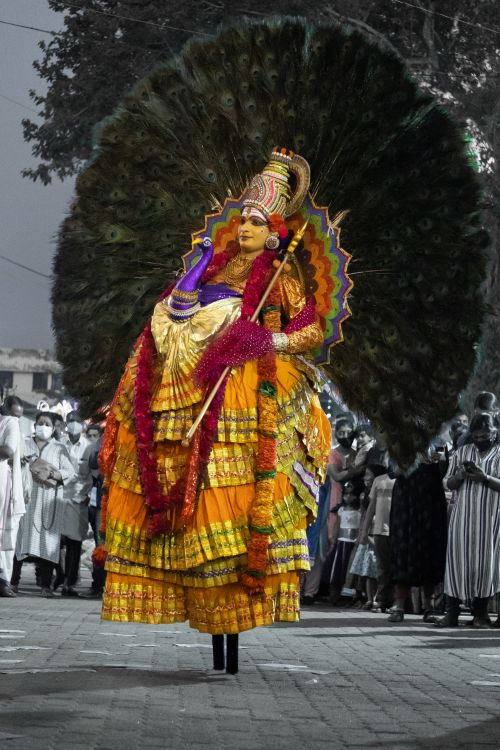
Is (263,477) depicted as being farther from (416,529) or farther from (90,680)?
(416,529)

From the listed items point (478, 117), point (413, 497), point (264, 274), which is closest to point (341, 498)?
point (413, 497)

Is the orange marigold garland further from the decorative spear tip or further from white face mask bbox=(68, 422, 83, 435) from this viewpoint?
white face mask bbox=(68, 422, 83, 435)

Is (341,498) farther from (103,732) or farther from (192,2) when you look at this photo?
(192,2)

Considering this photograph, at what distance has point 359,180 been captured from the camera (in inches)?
389

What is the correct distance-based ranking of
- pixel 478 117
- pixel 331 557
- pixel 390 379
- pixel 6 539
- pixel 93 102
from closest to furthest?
pixel 390 379 < pixel 6 539 < pixel 331 557 < pixel 478 117 < pixel 93 102

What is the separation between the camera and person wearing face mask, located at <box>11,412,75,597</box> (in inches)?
737

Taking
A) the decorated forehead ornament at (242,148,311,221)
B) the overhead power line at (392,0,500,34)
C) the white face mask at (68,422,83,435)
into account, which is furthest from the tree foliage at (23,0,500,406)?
the decorated forehead ornament at (242,148,311,221)

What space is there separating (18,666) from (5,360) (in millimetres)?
64038

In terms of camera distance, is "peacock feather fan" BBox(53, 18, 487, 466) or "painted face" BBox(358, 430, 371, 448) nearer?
"peacock feather fan" BBox(53, 18, 487, 466)

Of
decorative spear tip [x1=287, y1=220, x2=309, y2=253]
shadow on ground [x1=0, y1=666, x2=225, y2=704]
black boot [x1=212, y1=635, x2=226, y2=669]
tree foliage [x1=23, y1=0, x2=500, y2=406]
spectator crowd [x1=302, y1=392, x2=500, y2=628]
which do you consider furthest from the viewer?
tree foliage [x1=23, y1=0, x2=500, y2=406]

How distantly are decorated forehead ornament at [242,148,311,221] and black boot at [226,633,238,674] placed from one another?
234cm

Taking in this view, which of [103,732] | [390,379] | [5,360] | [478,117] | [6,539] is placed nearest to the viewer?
[103,732]

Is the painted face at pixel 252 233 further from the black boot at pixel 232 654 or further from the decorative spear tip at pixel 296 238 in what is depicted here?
the black boot at pixel 232 654

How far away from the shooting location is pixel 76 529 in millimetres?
18906
